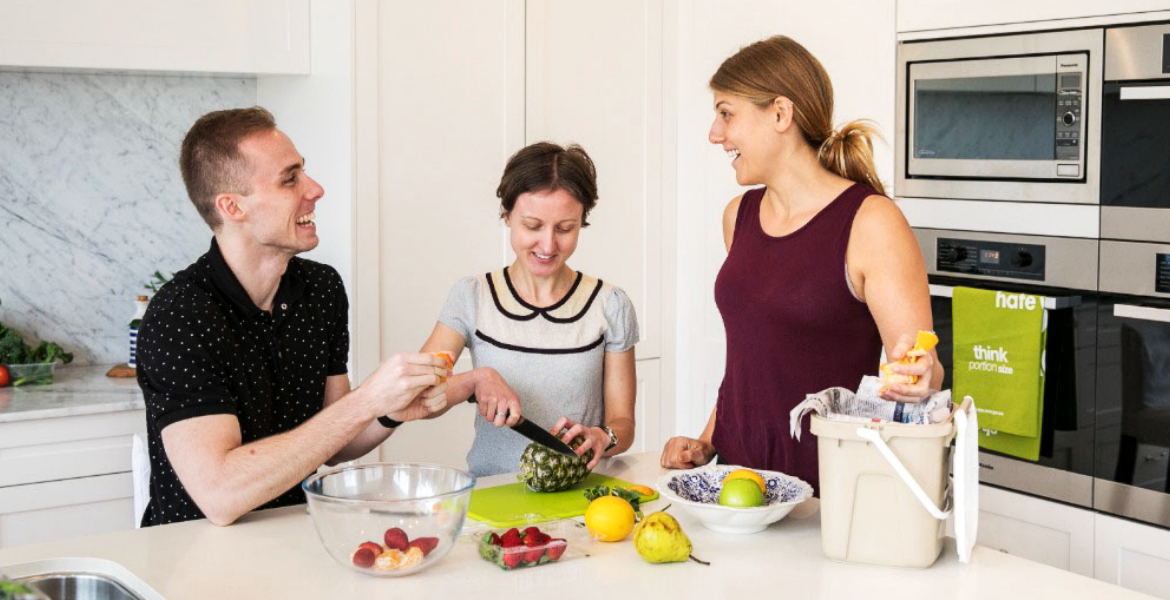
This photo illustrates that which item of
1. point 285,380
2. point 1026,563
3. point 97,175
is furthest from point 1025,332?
point 97,175

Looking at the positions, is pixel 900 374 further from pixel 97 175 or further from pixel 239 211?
pixel 97 175

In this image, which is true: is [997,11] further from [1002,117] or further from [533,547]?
[533,547]

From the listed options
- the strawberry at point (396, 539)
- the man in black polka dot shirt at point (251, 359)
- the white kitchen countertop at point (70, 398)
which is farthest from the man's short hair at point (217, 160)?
the white kitchen countertop at point (70, 398)

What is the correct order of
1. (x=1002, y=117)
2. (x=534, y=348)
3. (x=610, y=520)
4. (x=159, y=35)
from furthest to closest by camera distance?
(x=159, y=35)
(x=1002, y=117)
(x=534, y=348)
(x=610, y=520)

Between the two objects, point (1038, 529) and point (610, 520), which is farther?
point (1038, 529)

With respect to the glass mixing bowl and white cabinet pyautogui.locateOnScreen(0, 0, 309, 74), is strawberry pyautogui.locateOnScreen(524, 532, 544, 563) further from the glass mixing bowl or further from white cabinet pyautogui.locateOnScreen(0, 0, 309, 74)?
white cabinet pyautogui.locateOnScreen(0, 0, 309, 74)

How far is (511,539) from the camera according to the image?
5.70 feet

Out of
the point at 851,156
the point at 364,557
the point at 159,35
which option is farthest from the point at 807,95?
the point at 159,35

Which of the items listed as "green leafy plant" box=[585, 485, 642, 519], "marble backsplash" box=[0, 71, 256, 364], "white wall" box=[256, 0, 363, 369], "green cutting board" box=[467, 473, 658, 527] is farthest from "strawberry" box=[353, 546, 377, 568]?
"marble backsplash" box=[0, 71, 256, 364]

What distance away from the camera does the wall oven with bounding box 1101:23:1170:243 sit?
2.67 metres

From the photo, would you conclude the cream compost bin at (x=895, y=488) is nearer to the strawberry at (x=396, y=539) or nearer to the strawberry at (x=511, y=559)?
the strawberry at (x=511, y=559)

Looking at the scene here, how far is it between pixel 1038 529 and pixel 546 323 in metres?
1.38

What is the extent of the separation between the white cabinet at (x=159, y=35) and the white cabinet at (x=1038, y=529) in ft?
7.15

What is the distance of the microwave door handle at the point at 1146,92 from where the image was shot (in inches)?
104
